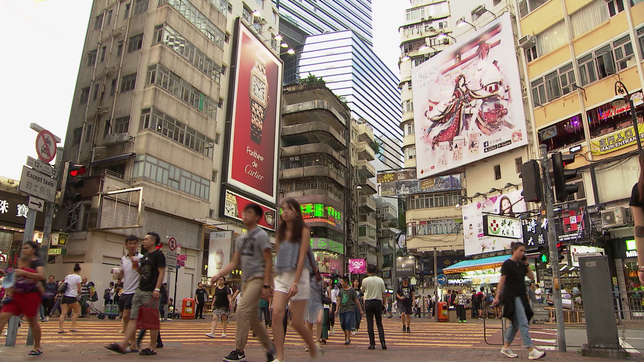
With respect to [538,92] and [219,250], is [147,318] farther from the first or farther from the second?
[538,92]

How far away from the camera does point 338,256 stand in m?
56.9

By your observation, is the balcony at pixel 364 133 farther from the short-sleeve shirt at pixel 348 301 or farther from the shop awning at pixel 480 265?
the short-sleeve shirt at pixel 348 301

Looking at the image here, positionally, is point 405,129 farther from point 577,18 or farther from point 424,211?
point 577,18

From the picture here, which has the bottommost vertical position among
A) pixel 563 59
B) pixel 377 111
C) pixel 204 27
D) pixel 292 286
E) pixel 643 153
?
pixel 292 286

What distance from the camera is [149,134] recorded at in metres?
27.2

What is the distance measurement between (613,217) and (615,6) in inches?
452

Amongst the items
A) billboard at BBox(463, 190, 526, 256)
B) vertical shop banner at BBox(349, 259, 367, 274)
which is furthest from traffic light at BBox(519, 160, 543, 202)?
vertical shop banner at BBox(349, 259, 367, 274)

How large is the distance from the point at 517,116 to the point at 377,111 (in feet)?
350

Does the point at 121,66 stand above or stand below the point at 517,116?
above

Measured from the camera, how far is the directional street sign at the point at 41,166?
7.89 meters

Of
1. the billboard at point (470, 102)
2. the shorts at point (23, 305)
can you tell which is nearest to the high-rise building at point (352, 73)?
the billboard at point (470, 102)

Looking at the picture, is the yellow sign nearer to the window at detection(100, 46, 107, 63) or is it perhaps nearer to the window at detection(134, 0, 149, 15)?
the window at detection(134, 0, 149, 15)

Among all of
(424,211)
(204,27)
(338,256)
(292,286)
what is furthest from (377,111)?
(292,286)

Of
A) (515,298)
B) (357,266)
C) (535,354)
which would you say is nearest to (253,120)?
(357,266)
